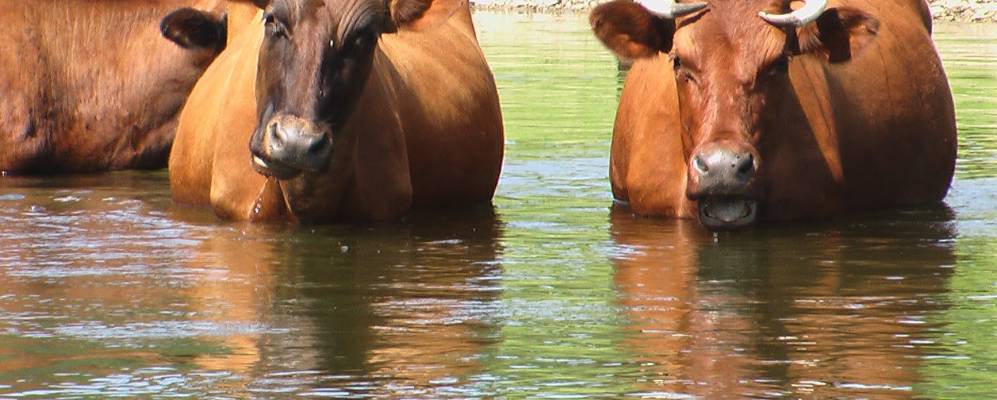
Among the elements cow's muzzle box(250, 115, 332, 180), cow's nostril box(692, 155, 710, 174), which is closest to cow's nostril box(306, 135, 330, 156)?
cow's muzzle box(250, 115, 332, 180)

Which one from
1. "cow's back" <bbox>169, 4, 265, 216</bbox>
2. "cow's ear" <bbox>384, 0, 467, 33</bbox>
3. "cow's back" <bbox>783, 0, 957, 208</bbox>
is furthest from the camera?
"cow's back" <bbox>783, 0, 957, 208</bbox>

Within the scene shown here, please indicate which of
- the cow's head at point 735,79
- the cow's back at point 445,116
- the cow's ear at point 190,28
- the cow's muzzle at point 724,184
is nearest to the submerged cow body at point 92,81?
the cow's ear at point 190,28

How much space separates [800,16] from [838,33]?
521 mm

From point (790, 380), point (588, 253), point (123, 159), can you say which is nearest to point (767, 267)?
point (588, 253)

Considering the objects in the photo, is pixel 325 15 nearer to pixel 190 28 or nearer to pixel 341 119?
pixel 341 119

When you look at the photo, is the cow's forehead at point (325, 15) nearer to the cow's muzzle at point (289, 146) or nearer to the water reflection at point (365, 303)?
the cow's muzzle at point (289, 146)

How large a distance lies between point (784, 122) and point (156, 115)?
4511mm

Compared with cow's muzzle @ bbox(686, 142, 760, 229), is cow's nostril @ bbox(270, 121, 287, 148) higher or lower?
higher

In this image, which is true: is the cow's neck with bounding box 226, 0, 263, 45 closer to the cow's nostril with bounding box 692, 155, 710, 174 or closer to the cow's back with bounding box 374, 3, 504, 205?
the cow's back with bounding box 374, 3, 504, 205

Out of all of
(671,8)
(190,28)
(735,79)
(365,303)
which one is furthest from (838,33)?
(365,303)

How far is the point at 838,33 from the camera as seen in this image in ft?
36.3

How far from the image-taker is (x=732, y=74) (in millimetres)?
10570

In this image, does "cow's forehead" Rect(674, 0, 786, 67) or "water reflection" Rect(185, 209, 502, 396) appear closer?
"water reflection" Rect(185, 209, 502, 396)

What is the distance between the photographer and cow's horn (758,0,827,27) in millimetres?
10578
